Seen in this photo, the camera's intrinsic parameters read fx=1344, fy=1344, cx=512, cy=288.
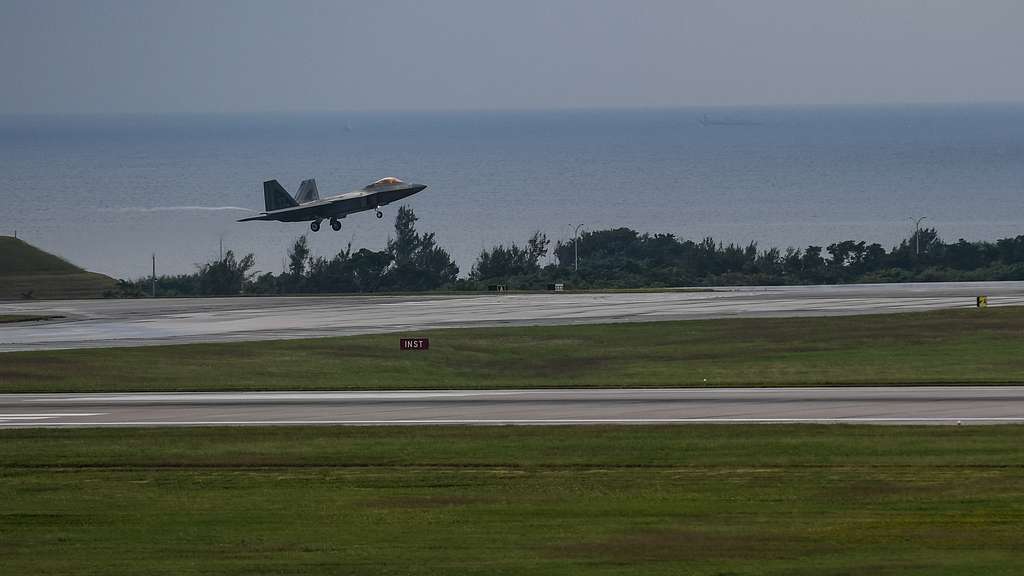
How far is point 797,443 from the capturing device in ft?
112

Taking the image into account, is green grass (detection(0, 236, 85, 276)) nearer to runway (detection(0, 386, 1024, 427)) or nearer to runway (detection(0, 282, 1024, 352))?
runway (detection(0, 282, 1024, 352))

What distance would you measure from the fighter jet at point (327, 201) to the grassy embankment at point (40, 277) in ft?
63.7

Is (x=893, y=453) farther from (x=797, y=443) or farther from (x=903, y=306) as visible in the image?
(x=903, y=306)

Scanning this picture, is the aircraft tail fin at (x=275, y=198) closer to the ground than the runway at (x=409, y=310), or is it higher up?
higher up

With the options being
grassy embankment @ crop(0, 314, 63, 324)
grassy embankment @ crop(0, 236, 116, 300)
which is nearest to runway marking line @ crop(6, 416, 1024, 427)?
grassy embankment @ crop(0, 314, 63, 324)

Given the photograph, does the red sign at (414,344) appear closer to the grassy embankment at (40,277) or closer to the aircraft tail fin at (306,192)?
the aircraft tail fin at (306,192)

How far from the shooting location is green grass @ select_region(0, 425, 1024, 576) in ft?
76.9

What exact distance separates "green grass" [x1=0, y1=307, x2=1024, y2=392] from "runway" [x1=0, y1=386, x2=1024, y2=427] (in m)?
2.43

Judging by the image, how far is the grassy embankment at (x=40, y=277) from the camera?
101113 millimetres

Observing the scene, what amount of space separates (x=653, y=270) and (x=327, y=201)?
1263 inches

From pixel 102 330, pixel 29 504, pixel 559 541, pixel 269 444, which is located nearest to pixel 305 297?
pixel 102 330

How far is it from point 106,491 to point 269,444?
5.81m

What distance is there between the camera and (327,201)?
289ft

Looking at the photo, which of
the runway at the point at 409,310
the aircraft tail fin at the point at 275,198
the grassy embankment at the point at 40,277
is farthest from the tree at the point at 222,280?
the aircraft tail fin at the point at 275,198
